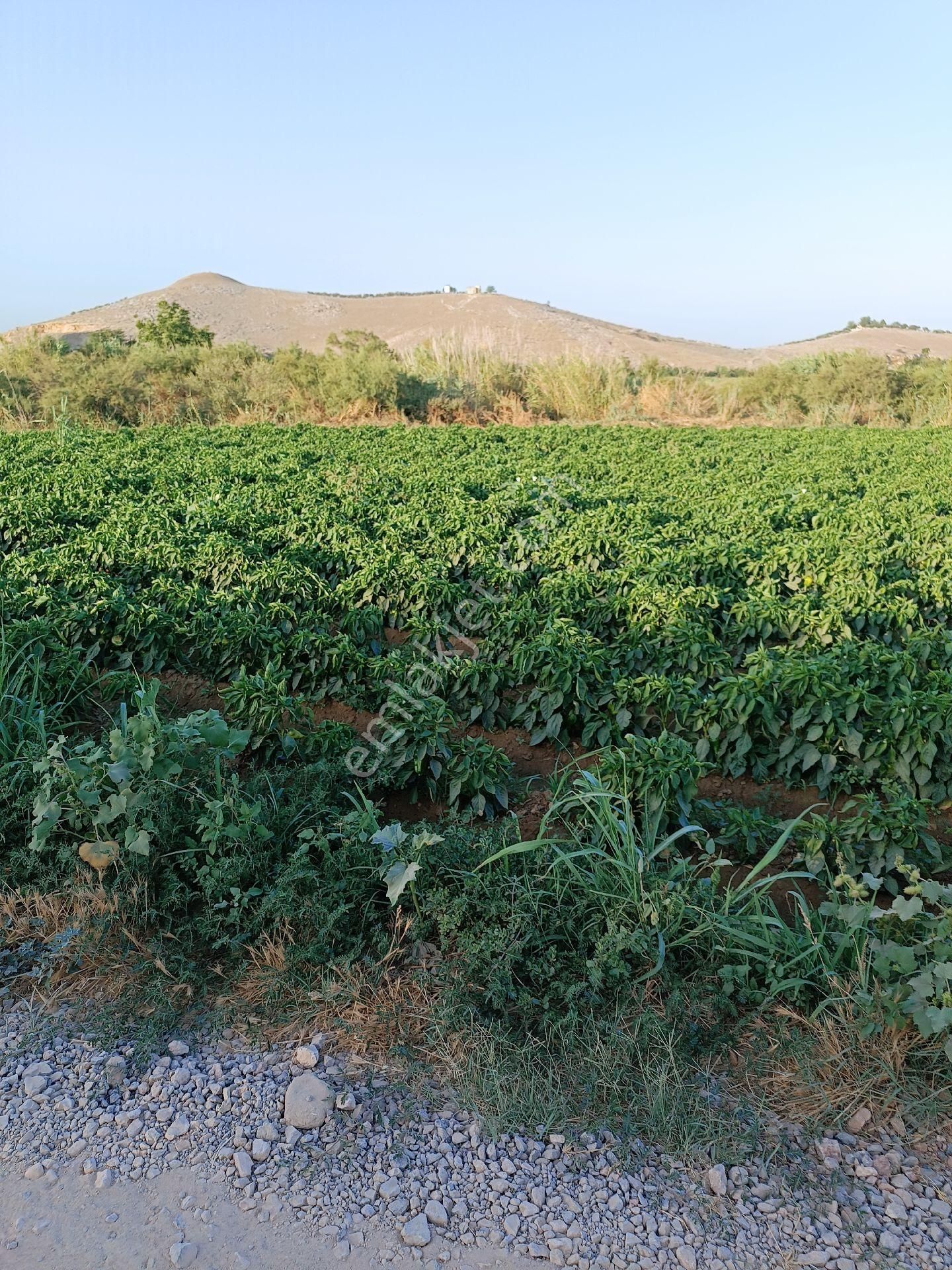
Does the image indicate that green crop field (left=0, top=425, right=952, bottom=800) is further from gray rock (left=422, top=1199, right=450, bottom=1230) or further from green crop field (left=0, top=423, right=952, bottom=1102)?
gray rock (left=422, top=1199, right=450, bottom=1230)

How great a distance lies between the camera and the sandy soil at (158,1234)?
233 cm

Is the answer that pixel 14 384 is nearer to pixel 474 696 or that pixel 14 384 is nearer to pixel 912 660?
pixel 474 696

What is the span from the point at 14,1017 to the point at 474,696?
2.72 m

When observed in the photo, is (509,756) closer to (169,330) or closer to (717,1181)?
(717,1181)

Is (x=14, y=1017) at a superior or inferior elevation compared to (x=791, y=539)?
inferior

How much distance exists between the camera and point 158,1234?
2400 millimetres

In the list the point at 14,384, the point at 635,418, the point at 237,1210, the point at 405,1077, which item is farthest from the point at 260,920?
the point at 14,384

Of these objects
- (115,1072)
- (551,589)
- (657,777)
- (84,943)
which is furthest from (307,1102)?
(551,589)

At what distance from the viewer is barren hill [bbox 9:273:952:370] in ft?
182

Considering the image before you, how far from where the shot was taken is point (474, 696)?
5.18 metres

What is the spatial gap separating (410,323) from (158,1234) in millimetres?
64678

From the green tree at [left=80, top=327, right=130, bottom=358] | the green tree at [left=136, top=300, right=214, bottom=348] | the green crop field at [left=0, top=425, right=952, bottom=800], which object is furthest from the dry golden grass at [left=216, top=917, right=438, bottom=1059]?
the green tree at [left=136, top=300, right=214, bottom=348]

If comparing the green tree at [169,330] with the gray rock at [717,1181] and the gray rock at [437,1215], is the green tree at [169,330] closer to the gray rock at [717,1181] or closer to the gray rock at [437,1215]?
the gray rock at [437,1215]

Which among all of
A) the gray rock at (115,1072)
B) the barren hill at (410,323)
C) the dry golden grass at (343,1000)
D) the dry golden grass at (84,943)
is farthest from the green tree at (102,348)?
the barren hill at (410,323)
